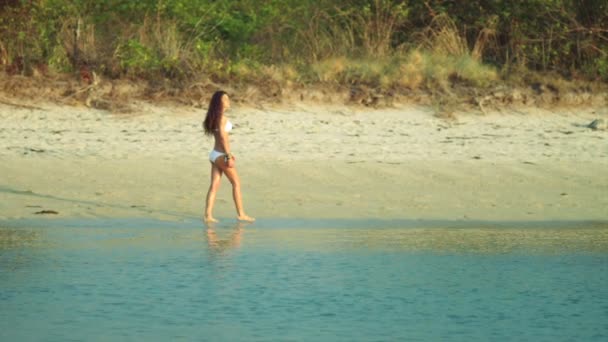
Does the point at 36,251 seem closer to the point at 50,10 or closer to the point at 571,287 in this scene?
the point at 571,287

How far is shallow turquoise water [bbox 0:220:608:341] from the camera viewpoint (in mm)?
7785

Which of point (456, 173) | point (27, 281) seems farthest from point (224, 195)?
point (27, 281)

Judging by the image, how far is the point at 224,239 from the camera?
11.5 metres

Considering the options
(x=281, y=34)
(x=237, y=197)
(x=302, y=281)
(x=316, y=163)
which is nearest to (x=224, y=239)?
(x=237, y=197)

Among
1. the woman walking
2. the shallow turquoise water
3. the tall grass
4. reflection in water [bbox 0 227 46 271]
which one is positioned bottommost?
reflection in water [bbox 0 227 46 271]

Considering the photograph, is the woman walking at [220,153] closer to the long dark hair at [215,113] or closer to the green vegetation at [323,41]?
the long dark hair at [215,113]

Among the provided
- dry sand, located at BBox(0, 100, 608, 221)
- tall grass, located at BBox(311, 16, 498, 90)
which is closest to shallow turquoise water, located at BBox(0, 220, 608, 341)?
dry sand, located at BBox(0, 100, 608, 221)

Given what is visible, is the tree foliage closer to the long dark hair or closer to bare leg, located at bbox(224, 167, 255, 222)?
the long dark hair

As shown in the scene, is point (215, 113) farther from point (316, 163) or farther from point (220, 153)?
point (316, 163)

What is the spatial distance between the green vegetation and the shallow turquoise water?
530 cm

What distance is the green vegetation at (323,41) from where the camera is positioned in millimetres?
17438

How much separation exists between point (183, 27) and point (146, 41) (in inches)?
41.6

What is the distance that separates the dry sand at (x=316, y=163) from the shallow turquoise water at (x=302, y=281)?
86 cm

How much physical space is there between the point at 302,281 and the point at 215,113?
153 inches
